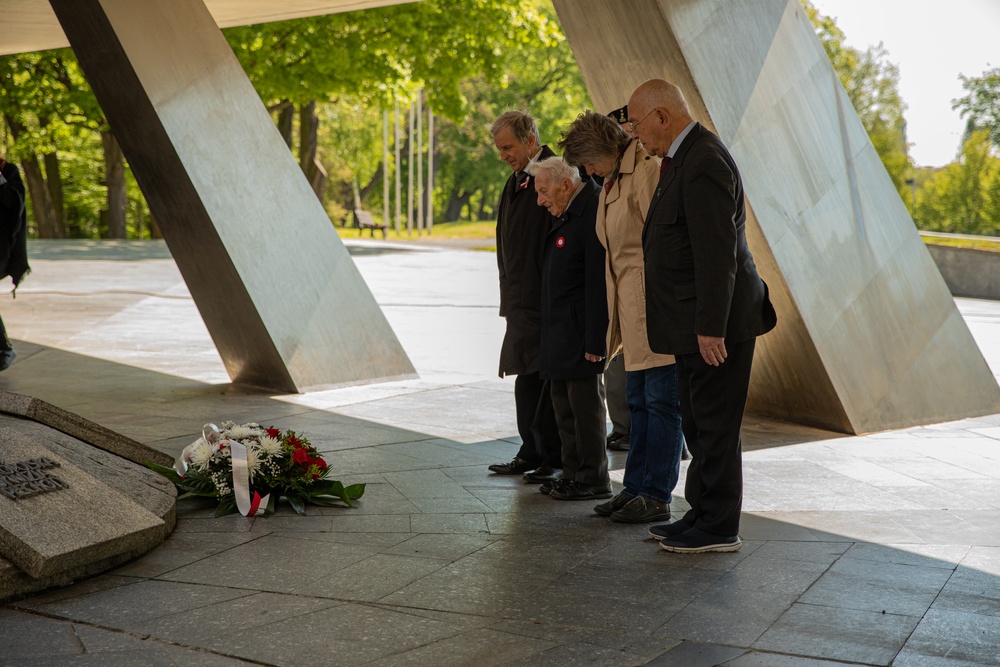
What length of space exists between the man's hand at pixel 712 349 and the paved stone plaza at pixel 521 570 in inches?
33.8

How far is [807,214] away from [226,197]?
4.63m

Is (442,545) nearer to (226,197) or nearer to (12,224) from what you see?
(226,197)

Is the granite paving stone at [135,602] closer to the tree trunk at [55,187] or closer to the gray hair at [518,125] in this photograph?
the gray hair at [518,125]

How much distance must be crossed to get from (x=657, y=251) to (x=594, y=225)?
32.2 inches

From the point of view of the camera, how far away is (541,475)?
20.1 ft

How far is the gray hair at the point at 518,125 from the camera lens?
5.88 m

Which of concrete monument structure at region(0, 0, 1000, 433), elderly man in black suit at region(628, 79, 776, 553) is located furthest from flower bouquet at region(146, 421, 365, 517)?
concrete monument structure at region(0, 0, 1000, 433)

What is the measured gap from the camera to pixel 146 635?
146 inches

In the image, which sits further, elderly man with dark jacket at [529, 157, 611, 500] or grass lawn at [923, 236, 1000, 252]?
grass lawn at [923, 236, 1000, 252]

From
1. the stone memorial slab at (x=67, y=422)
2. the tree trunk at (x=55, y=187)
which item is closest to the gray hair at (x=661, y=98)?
the stone memorial slab at (x=67, y=422)

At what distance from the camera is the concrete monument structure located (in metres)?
7.29

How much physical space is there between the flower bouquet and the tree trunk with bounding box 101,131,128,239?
27.2m

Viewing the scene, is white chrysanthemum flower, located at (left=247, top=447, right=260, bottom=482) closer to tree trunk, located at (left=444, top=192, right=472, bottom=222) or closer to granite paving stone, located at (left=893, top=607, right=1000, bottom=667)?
granite paving stone, located at (left=893, top=607, right=1000, bottom=667)

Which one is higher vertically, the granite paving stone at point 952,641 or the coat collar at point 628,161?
the coat collar at point 628,161
